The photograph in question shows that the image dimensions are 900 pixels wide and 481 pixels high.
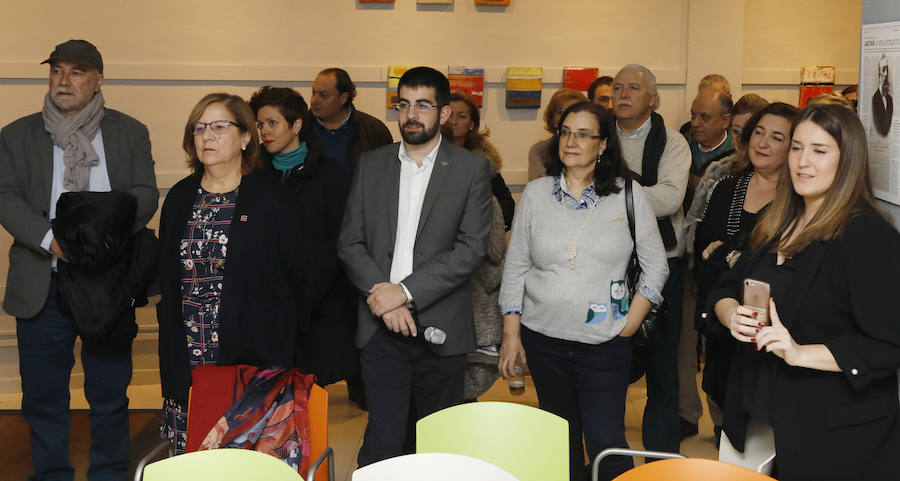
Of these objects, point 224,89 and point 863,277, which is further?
point 224,89

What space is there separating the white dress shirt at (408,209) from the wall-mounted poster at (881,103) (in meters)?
1.60

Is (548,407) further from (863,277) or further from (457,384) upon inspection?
(863,277)

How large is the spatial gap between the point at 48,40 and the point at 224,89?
115 cm

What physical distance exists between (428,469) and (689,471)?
0.70 meters

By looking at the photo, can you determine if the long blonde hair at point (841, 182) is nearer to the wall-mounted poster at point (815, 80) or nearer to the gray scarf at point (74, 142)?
the gray scarf at point (74, 142)

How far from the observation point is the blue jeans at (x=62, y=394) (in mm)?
3828

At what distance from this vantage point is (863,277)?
2367mm

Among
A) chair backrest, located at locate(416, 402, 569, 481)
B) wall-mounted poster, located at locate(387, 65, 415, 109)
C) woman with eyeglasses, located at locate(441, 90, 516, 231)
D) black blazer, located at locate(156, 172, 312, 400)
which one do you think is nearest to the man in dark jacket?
woman with eyeglasses, located at locate(441, 90, 516, 231)

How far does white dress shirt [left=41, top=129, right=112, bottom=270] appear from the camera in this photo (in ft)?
12.5

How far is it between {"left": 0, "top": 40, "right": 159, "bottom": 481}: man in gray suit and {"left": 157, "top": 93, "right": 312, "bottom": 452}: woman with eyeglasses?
2.30ft

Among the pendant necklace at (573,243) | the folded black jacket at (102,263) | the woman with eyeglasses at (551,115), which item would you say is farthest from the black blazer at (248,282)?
the woman with eyeglasses at (551,115)

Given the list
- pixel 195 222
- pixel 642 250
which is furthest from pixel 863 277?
pixel 195 222

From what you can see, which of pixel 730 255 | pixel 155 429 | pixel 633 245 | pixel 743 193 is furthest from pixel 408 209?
pixel 155 429

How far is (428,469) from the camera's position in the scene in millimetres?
2230
